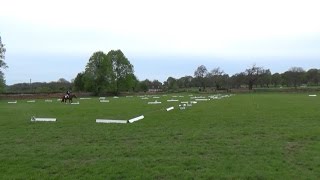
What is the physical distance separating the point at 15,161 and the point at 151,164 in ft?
12.0

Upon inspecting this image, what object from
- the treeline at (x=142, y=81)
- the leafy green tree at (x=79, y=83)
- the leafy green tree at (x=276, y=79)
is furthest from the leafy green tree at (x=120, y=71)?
the leafy green tree at (x=276, y=79)

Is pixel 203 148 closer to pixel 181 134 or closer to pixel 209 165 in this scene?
pixel 209 165

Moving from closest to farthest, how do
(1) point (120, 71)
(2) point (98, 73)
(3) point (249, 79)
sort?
(2) point (98, 73) → (1) point (120, 71) → (3) point (249, 79)

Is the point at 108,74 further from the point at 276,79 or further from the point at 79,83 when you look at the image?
the point at 276,79

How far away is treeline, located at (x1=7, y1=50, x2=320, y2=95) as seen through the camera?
4301 inches

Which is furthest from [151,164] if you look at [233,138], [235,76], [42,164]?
[235,76]

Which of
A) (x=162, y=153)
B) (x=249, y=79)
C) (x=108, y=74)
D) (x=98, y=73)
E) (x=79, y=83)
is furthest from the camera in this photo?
(x=249, y=79)

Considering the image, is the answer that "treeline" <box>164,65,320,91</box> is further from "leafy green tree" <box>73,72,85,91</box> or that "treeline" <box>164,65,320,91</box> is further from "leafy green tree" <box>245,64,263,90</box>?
"leafy green tree" <box>73,72,85,91</box>

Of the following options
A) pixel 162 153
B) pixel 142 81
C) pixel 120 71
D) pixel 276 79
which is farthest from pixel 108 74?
pixel 162 153

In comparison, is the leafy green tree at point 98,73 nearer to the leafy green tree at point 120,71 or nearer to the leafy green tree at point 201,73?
the leafy green tree at point 120,71

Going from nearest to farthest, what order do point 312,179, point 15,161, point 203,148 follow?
point 312,179, point 15,161, point 203,148

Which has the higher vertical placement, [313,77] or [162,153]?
[313,77]

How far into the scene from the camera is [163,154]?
1212 centimetres

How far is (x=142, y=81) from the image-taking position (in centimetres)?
16725
